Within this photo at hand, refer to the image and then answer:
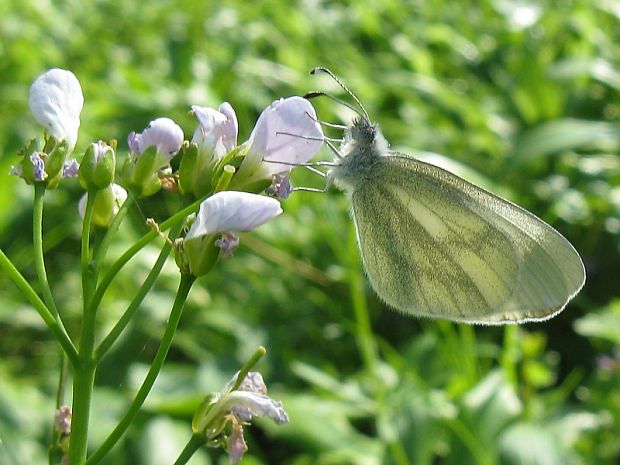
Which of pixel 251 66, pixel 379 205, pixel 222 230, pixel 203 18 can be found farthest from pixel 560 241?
pixel 203 18

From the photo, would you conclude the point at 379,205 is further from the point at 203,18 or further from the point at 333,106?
the point at 203,18

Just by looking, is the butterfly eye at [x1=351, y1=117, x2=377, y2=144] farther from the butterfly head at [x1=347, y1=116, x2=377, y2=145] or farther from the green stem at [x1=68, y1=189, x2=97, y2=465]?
the green stem at [x1=68, y1=189, x2=97, y2=465]

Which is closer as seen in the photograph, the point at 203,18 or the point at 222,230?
the point at 222,230

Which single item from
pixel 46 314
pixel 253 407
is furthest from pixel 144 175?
pixel 253 407

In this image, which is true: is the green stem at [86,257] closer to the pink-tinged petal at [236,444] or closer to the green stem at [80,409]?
the green stem at [80,409]

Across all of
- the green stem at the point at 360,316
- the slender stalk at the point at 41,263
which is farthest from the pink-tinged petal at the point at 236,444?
the green stem at the point at 360,316

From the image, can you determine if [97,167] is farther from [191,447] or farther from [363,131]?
[363,131]

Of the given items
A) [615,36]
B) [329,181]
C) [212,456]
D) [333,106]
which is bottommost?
[212,456]
